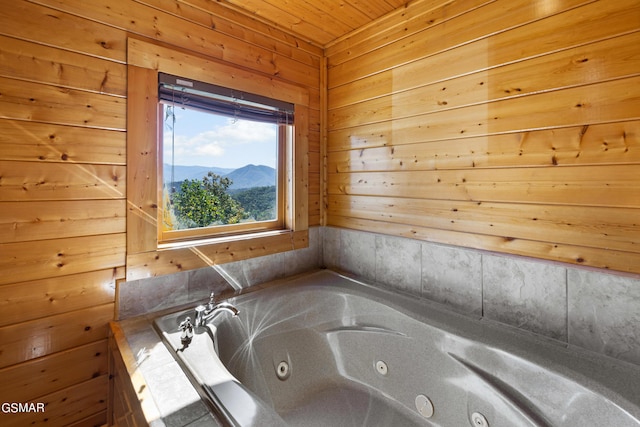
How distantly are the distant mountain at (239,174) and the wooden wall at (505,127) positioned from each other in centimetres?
69

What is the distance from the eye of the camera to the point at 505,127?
153 centimetres

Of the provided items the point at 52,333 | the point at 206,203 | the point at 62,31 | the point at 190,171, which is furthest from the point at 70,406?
the point at 62,31

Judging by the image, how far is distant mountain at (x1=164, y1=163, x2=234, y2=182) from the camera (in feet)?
5.84

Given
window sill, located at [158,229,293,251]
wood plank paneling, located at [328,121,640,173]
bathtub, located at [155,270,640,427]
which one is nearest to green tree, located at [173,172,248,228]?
window sill, located at [158,229,293,251]

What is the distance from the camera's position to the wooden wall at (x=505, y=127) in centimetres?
124

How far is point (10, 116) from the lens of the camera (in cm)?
128

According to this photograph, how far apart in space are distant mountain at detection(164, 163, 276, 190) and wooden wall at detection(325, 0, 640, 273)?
69cm

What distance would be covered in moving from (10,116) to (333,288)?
1.82m

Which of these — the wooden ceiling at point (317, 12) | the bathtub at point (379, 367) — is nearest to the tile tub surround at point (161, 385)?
the bathtub at point (379, 367)

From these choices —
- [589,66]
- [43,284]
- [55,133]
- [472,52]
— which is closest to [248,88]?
[55,133]

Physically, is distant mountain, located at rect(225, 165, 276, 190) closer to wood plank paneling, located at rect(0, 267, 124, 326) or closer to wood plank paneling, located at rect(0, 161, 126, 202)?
wood plank paneling, located at rect(0, 161, 126, 202)

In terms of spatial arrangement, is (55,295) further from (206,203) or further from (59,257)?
(206,203)

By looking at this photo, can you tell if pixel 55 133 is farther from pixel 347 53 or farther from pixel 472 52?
pixel 472 52

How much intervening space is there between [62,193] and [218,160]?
837 millimetres
